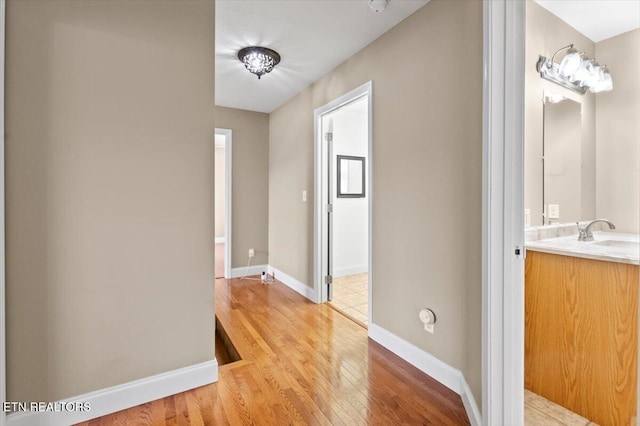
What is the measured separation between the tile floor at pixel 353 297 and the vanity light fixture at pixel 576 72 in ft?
7.94

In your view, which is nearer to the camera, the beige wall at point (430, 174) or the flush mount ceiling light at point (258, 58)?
the beige wall at point (430, 174)

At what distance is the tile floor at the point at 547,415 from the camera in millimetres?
1579

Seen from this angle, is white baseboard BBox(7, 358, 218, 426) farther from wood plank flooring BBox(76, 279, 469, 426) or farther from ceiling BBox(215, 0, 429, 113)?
ceiling BBox(215, 0, 429, 113)

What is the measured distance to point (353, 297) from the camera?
353 centimetres

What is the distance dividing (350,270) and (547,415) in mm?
3051

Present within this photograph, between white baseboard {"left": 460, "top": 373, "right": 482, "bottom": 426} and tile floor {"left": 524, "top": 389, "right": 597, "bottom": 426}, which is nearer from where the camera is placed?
white baseboard {"left": 460, "top": 373, "right": 482, "bottom": 426}

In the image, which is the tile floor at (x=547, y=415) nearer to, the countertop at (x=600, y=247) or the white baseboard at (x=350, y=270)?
the countertop at (x=600, y=247)

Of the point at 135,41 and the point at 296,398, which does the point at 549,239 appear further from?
the point at 135,41

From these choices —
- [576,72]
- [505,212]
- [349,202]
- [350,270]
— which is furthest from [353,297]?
[576,72]

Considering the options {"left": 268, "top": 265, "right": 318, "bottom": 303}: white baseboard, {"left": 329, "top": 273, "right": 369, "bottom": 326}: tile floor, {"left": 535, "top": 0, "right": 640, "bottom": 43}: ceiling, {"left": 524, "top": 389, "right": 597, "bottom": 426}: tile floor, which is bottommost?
{"left": 524, "top": 389, "right": 597, "bottom": 426}: tile floor

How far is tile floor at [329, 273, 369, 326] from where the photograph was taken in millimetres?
3008

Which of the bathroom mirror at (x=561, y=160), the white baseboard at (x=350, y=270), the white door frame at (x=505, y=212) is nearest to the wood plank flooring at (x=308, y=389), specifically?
the white door frame at (x=505, y=212)

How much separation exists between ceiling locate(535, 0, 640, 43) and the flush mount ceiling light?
2.02 metres

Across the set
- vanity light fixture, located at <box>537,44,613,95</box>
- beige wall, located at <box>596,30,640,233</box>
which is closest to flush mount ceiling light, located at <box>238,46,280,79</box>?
vanity light fixture, located at <box>537,44,613,95</box>
